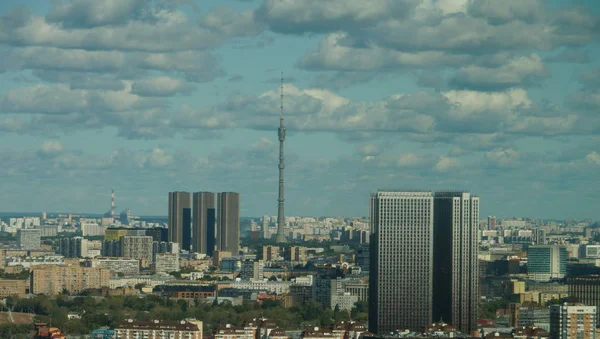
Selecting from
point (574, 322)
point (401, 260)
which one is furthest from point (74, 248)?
point (574, 322)

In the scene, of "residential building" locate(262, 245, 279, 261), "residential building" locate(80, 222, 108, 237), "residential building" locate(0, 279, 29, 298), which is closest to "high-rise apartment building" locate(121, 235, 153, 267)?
"residential building" locate(262, 245, 279, 261)

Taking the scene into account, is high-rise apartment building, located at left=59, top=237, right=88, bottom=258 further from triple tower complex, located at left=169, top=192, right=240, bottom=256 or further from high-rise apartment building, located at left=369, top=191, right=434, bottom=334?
high-rise apartment building, located at left=369, top=191, right=434, bottom=334

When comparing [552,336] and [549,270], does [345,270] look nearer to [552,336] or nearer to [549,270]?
[549,270]

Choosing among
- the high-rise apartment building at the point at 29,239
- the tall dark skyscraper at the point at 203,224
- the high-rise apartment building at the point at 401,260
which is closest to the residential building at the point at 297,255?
the tall dark skyscraper at the point at 203,224

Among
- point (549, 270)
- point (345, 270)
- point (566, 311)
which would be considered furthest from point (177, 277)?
point (566, 311)

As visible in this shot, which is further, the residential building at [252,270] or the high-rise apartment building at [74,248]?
the high-rise apartment building at [74,248]

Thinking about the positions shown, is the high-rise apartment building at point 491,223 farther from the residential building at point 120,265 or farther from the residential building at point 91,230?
the residential building at point 91,230

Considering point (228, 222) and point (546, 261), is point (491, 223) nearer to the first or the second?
point (228, 222)
